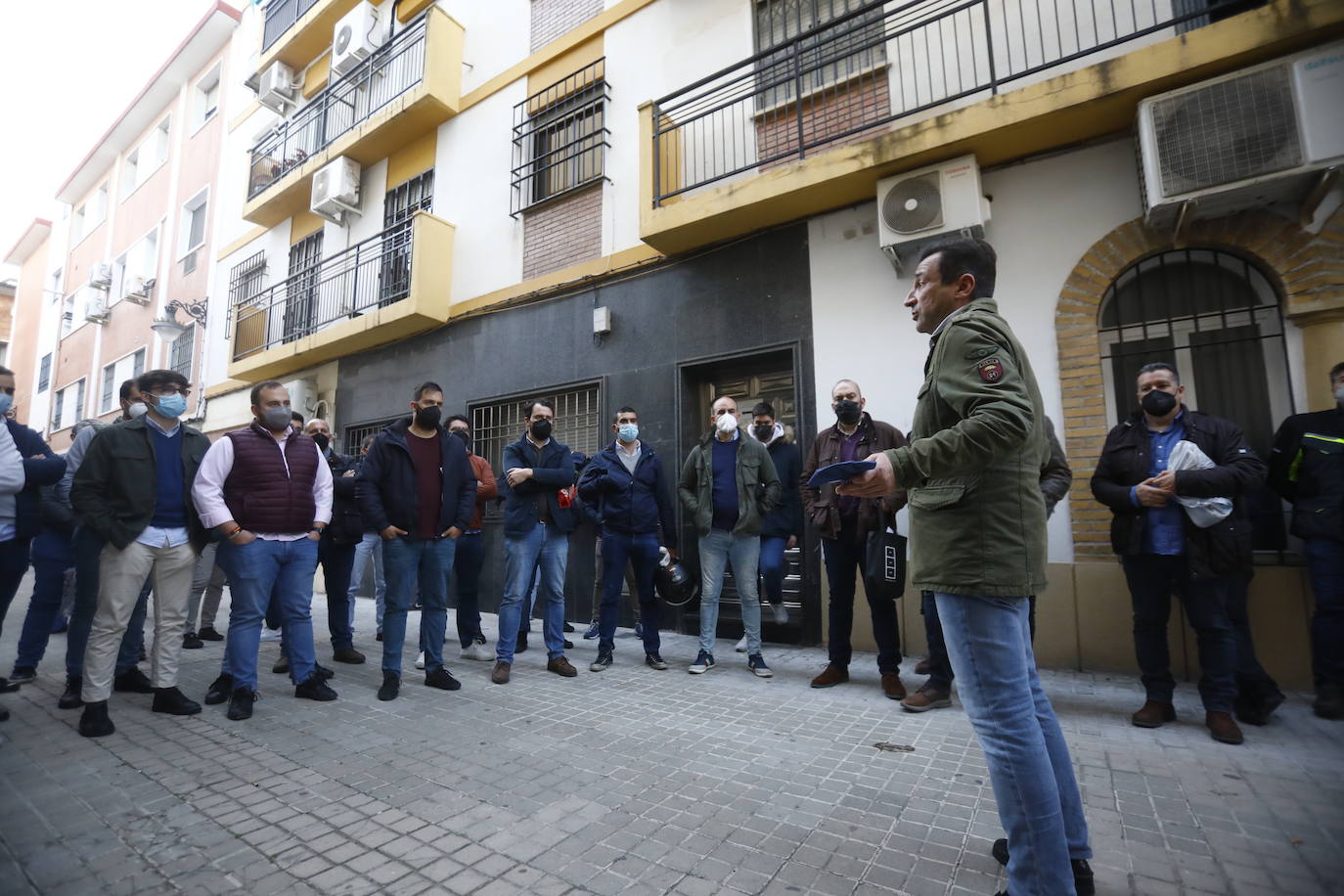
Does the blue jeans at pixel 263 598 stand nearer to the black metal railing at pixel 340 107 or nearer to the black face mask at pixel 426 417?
the black face mask at pixel 426 417

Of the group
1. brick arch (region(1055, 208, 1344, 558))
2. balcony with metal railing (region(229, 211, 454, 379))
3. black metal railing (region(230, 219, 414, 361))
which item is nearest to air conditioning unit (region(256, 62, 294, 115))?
balcony with metal railing (region(229, 211, 454, 379))

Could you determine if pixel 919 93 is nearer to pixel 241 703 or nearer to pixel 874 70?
pixel 874 70

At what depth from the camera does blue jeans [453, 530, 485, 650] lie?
5520 mm

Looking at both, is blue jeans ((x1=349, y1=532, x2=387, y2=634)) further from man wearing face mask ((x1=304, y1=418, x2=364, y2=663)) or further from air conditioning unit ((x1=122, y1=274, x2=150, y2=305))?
air conditioning unit ((x1=122, y1=274, x2=150, y2=305))

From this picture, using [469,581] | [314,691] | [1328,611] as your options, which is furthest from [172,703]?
[1328,611]

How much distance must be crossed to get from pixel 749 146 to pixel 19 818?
722 centimetres

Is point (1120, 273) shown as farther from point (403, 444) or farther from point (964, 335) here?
point (403, 444)

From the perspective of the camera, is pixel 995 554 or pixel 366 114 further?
pixel 366 114

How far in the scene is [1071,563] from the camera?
4785 millimetres

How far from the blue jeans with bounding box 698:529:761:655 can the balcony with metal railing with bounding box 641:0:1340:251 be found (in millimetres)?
3207

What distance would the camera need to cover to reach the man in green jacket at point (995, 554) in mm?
1777

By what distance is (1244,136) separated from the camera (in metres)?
4.17

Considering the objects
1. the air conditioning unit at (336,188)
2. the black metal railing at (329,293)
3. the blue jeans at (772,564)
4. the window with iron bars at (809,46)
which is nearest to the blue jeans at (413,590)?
the blue jeans at (772,564)

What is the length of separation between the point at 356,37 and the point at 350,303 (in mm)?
4773
